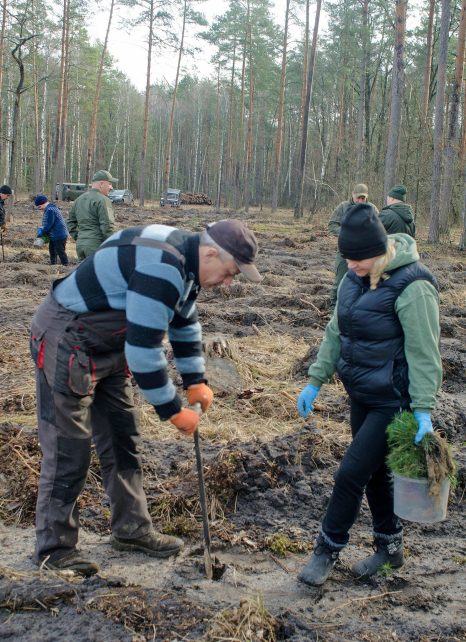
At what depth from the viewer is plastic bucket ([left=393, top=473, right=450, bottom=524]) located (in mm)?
3031

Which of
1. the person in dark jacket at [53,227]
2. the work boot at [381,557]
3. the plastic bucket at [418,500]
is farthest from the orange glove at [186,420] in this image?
the person in dark jacket at [53,227]

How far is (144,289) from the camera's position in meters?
2.67

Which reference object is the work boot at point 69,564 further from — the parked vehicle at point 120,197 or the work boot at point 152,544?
the parked vehicle at point 120,197

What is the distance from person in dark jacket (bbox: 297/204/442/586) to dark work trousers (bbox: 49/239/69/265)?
10634 mm

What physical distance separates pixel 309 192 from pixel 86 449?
52.6 meters

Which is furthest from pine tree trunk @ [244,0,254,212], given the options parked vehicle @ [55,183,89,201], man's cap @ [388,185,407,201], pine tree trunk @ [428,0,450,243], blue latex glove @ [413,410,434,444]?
blue latex glove @ [413,410,434,444]

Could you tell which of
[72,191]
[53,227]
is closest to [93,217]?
[53,227]

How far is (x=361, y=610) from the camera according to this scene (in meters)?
3.13

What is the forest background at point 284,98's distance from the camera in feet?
73.7

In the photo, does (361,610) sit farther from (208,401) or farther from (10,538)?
(10,538)

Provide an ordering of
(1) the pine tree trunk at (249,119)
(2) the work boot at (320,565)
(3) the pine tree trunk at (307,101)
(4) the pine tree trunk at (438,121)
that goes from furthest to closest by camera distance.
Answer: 1. (1) the pine tree trunk at (249,119)
2. (3) the pine tree trunk at (307,101)
3. (4) the pine tree trunk at (438,121)
4. (2) the work boot at (320,565)

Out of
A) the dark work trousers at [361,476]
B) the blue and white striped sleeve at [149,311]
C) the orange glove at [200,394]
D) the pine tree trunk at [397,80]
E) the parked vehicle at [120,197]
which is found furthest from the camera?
the parked vehicle at [120,197]

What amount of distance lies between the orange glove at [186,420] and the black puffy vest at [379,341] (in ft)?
2.61

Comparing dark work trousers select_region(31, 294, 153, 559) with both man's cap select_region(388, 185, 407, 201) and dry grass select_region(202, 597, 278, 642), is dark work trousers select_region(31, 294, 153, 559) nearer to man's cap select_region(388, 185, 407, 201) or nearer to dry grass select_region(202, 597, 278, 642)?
dry grass select_region(202, 597, 278, 642)
